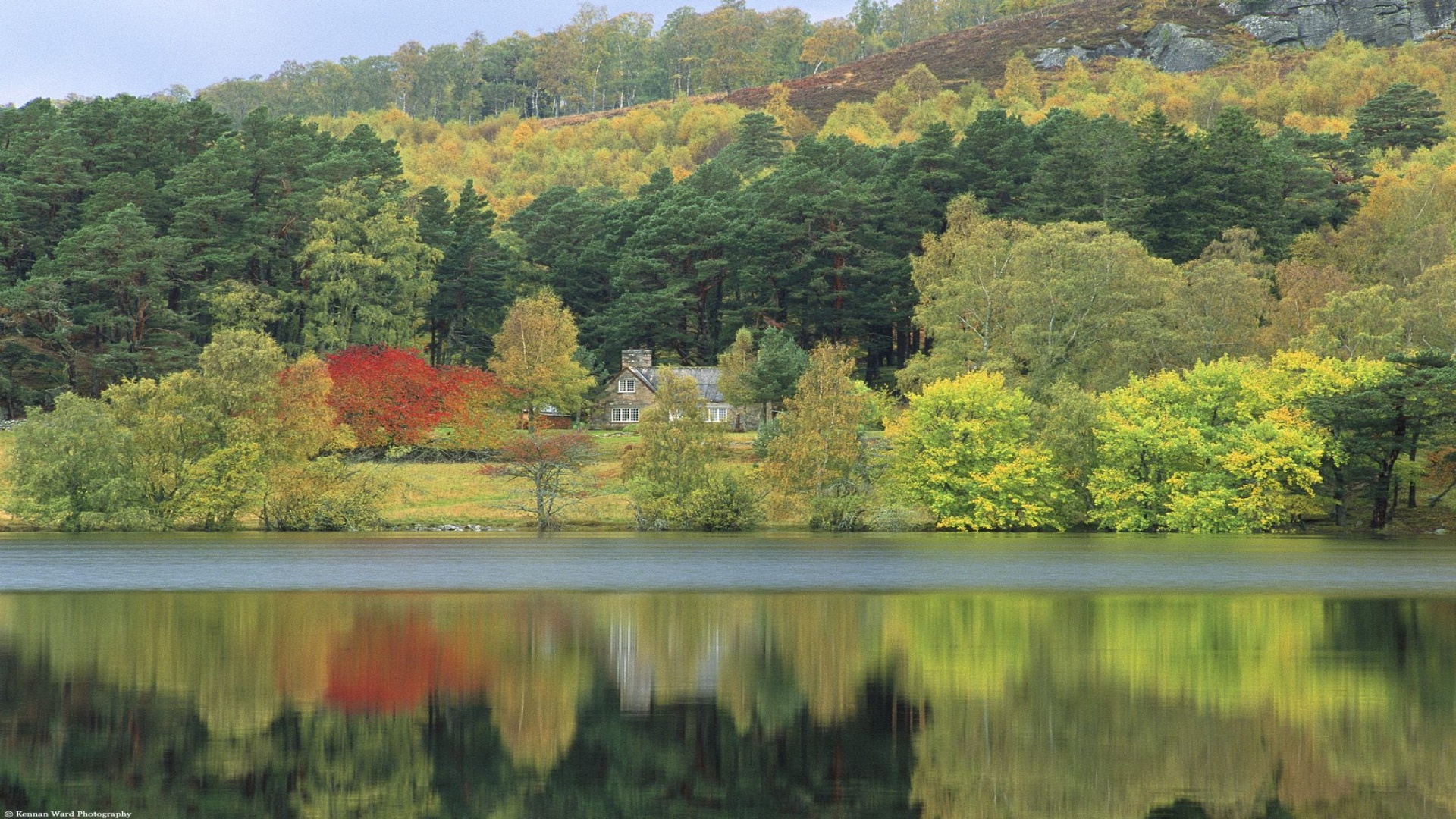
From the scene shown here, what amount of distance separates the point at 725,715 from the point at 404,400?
70.2 m

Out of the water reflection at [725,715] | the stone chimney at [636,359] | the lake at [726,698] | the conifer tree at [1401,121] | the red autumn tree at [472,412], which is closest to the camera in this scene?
the water reflection at [725,715]

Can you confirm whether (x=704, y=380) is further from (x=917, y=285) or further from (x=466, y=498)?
(x=466, y=498)

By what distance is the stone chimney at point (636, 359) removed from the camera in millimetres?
111125

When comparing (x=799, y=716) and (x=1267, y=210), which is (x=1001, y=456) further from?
(x=799, y=716)

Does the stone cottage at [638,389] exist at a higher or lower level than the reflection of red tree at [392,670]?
higher

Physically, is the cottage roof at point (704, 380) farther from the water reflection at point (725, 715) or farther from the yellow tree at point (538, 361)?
the water reflection at point (725, 715)

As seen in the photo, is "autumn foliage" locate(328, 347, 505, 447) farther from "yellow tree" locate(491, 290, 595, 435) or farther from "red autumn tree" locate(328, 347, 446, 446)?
"yellow tree" locate(491, 290, 595, 435)

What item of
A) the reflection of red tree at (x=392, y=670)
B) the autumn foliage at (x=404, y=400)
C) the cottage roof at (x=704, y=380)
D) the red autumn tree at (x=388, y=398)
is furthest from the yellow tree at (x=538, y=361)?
the reflection of red tree at (x=392, y=670)

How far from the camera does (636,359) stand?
11169cm

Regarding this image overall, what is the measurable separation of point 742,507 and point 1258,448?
24821 millimetres

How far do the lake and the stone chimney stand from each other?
67.7m

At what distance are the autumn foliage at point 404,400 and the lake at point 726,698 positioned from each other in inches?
1721

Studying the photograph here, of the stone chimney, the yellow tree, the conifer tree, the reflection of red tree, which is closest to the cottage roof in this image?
the stone chimney

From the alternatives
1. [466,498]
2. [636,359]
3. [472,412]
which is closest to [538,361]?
[472,412]
